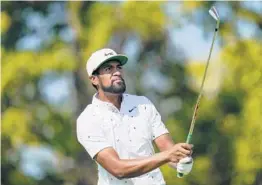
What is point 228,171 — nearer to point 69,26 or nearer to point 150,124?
point 69,26

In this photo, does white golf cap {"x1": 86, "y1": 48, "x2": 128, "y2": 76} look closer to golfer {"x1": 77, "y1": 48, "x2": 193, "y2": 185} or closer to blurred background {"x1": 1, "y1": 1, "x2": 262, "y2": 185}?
golfer {"x1": 77, "y1": 48, "x2": 193, "y2": 185}

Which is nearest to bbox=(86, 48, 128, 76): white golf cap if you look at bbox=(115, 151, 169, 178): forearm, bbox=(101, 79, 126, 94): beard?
bbox=(101, 79, 126, 94): beard

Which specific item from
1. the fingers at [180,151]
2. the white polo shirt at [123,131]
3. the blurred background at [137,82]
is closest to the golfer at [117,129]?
the white polo shirt at [123,131]

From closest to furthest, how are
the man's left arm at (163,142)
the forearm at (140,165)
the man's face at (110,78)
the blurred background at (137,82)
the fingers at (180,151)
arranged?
1. the fingers at (180,151)
2. the forearm at (140,165)
3. the man's face at (110,78)
4. the man's left arm at (163,142)
5. the blurred background at (137,82)

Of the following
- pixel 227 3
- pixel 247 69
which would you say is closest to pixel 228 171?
pixel 247 69

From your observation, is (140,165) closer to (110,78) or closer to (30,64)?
(110,78)

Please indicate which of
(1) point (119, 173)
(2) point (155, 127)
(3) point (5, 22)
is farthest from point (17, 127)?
(1) point (119, 173)

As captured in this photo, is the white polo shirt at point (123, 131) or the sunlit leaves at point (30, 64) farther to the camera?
the sunlit leaves at point (30, 64)

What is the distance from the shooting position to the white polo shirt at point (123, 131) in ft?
20.7

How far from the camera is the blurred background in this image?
20047 mm

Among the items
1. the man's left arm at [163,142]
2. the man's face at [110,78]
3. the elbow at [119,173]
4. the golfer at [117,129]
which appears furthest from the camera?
the man's left arm at [163,142]

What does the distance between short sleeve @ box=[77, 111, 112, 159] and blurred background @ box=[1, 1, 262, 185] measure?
1314 cm

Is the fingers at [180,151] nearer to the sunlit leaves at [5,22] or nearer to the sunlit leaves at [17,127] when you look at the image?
the sunlit leaves at [17,127]

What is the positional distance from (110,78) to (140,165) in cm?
61
